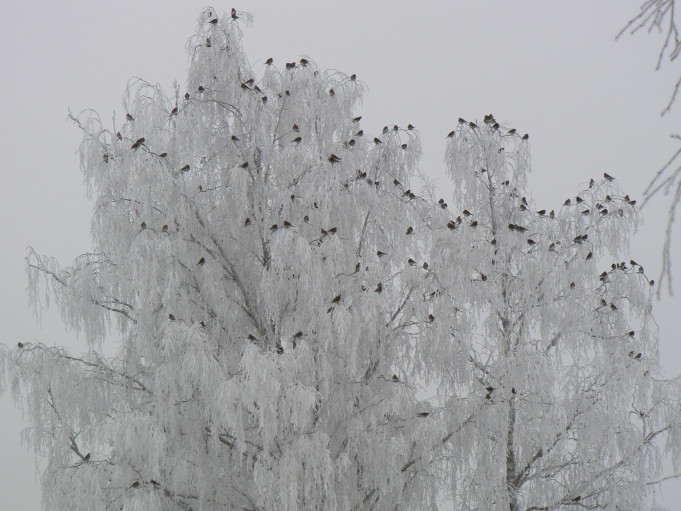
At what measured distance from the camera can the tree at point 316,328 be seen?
4640mm

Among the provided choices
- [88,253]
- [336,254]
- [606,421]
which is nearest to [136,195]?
[88,253]

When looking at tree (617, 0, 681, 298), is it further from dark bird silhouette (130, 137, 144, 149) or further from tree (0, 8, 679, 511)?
dark bird silhouette (130, 137, 144, 149)

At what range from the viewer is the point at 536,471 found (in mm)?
5262

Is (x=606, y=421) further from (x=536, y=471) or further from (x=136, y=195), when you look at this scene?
(x=136, y=195)

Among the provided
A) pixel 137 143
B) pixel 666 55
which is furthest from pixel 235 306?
pixel 666 55

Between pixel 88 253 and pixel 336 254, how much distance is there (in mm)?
1581

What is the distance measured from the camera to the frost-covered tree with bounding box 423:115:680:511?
5.04m

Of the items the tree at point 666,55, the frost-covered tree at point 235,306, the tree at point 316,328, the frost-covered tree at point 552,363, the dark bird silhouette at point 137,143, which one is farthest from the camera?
the frost-covered tree at point 552,363

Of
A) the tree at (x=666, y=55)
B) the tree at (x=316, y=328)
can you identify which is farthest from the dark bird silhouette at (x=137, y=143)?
the tree at (x=666, y=55)

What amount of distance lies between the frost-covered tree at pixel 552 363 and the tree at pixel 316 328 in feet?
0.05

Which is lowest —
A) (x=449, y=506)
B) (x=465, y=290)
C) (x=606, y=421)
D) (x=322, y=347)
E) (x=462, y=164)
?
(x=449, y=506)

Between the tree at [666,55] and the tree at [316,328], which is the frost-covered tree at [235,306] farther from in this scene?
the tree at [666,55]

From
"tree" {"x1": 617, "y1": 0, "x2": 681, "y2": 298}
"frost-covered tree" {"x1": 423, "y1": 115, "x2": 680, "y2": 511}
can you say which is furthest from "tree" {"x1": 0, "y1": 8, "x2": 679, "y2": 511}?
"tree" {"x1": 617, "y1": 0, "x2": 681, "y2": 298}

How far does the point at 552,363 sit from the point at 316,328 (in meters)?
1.45
